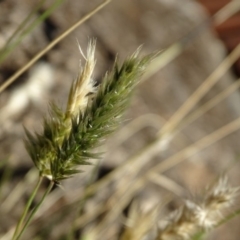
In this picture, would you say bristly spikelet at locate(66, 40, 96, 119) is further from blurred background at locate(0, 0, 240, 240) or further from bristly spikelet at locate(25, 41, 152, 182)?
blurred background at locate(0, 0, 240, 240)

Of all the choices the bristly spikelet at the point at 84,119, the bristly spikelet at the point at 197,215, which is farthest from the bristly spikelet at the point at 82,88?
the bristly spikelet at the point at 197,215

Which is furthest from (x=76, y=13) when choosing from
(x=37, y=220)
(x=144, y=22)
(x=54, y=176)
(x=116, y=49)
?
(x=54, y=176)

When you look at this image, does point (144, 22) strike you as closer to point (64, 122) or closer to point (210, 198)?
point (210, 198)

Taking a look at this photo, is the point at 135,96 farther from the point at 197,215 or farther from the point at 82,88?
the point at 82,88

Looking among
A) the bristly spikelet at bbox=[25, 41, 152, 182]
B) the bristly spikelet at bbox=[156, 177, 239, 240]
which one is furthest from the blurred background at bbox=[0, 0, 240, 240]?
the bristly spikelet at bbox=[25, 41, 152, 182]

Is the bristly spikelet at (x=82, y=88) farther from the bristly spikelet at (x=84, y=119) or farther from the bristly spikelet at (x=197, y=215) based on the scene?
the bristly spikelet at (x=197, y=215)

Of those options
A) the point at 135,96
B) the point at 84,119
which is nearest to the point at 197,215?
the point at 84,119

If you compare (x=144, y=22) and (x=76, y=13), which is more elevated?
(x=76, y=13)

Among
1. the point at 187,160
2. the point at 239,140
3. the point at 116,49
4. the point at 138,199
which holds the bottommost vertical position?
the point at 239,140
